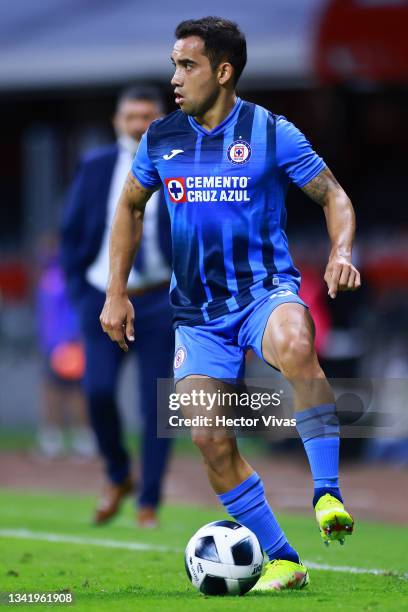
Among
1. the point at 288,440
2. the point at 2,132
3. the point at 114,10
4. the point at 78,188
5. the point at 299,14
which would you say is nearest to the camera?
the point at 78,188

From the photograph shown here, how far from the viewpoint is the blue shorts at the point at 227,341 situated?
5797 mm

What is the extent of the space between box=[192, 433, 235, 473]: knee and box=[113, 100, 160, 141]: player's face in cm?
353

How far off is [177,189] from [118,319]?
584 millimetres

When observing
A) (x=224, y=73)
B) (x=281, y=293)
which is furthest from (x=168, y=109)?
(x=281, y=293)

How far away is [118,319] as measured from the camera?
6.03 metres

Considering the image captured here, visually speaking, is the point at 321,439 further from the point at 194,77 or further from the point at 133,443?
the point at 133,443

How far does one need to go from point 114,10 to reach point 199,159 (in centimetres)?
1507

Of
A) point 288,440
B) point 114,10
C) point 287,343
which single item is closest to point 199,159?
point 287,343

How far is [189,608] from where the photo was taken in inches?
210

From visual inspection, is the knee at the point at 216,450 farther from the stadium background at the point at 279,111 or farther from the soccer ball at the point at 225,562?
the stadium background at the point at 279,111

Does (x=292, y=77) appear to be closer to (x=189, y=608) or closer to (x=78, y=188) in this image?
(x=78, y=188)

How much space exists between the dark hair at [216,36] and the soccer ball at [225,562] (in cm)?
189

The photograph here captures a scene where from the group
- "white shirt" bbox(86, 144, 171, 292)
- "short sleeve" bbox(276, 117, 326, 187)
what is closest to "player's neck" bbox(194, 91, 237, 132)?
"short sleeve" bbox(276, 117, 326, 187)

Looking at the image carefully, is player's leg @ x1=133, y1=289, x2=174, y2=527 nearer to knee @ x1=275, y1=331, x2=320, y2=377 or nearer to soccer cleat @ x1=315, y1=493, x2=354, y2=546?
knee @ x1=275, y1=331, x2=320, y2=377
